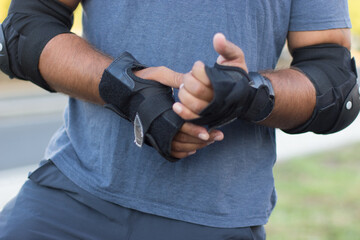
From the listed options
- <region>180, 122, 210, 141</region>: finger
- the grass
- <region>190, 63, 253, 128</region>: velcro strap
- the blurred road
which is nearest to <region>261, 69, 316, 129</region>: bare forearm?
<region>190, 63, 253, 128</region>: velcro strap

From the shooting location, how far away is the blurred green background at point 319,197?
5.18 meters

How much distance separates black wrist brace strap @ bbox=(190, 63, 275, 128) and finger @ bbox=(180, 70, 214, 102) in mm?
42

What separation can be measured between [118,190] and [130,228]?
16 cm

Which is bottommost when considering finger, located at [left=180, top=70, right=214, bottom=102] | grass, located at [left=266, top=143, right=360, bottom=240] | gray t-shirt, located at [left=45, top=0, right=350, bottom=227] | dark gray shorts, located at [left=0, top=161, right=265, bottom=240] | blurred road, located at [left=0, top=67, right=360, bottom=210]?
blurred road, located at [left=0, top=67, right=360, bottom=210]

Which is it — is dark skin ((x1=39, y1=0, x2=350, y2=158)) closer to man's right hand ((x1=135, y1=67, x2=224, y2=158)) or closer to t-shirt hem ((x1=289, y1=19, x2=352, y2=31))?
man's right hand ((x1=135, y1=67, x2=224, y2=158))

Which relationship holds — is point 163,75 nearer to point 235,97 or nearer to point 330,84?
point 235,97

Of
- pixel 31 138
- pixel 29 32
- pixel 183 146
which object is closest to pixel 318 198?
pixel 183 146

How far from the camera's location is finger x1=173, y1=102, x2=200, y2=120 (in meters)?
1.72

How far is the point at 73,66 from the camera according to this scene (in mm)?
2074

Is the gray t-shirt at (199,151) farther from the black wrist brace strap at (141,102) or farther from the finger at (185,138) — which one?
the finger at (185,138)

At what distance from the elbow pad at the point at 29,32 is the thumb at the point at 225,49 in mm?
726

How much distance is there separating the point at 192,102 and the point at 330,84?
2.36ft

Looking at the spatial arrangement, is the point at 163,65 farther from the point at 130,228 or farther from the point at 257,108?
the point at 130,228

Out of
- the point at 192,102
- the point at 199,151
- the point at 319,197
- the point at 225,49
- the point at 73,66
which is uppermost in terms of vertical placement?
the point at 225,49
